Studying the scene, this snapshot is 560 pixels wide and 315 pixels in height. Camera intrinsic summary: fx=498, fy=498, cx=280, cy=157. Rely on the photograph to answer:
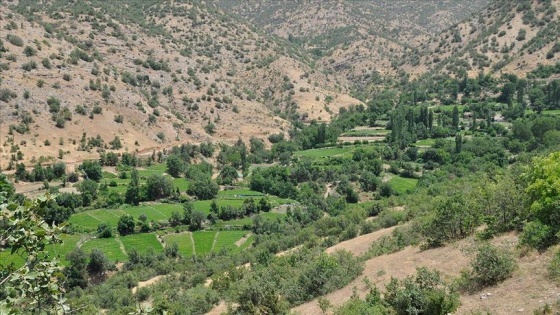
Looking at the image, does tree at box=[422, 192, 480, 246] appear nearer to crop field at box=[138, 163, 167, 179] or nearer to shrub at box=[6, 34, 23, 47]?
Answer: crop field at box=[138, 163, 167, 179]

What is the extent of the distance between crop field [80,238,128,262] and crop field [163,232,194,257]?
5690 millimetres

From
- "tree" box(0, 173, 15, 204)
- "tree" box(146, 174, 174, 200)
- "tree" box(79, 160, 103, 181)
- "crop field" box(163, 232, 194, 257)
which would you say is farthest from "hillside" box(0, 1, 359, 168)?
"tree" box(0, 173, 15, 204)

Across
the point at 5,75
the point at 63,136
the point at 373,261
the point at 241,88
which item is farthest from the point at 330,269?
the point at 241,88

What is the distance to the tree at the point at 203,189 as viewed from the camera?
75188mm

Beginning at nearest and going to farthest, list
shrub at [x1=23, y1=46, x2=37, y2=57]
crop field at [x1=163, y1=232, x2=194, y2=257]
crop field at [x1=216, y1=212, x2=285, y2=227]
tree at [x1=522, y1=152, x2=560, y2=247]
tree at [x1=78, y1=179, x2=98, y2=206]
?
tree at [x1=522, y1=152, x2=560, y2=247]
crop field at [x1=163, y1=232, x2=194, y2=257]
crop field at [x1=216, y1=212, x2=285, y2=227]
tree at [x1=78, y1=179, x2=98, y2=206]
shrub at [x1=23, y1=46, x2=37, y2=57]

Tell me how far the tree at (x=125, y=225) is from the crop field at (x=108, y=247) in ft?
5.95

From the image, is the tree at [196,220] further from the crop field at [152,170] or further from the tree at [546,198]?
the tree at [546,198]

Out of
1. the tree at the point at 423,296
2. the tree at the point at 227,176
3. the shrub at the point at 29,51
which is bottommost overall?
the tree at the point at 227,176

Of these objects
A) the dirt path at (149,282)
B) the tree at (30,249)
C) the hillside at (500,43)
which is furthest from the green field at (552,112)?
the tree at (30,249)

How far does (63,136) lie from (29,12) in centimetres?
5021

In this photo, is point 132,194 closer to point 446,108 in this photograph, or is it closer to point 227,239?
point 227,239

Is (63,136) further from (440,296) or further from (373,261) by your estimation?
(440,296)

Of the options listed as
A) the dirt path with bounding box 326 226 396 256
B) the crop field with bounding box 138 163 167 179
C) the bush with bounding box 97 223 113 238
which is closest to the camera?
the dirt path with bounding box 326 226 396 256

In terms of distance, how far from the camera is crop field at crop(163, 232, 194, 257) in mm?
57256
